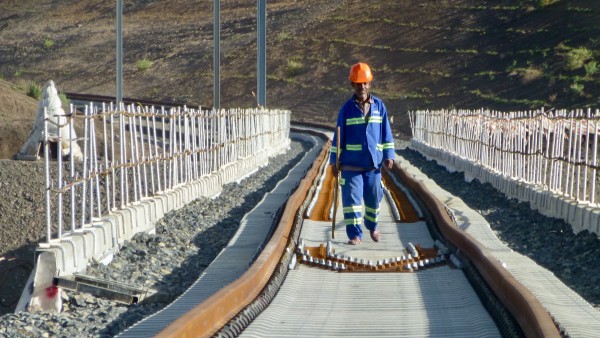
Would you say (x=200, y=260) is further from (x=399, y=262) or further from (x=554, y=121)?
(x=554, y=121)

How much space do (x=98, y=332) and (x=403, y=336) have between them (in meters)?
2.27

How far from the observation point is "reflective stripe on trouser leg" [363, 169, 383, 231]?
39.9ft

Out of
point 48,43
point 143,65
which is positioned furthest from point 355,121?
point 48,43

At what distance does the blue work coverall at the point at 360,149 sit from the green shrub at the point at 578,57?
2219 inches

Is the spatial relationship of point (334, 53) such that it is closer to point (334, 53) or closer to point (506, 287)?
point (334, 53)

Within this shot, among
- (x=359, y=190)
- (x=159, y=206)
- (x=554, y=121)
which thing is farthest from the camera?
(x=554, y=121)

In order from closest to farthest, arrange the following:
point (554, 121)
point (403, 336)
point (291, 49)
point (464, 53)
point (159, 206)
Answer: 1. point (403, 336)
2. point (159, 206)
3. point (554, 121)
4. point (464, 53)
5. point (291, 49)

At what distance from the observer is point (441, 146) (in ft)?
117

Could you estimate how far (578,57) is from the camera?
6738cm

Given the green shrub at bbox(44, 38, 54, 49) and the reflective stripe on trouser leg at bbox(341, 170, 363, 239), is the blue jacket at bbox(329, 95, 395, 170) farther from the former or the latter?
the green shrub at bbox(44, 38, 54, 49)

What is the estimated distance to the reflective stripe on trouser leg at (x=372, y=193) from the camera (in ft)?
39.9

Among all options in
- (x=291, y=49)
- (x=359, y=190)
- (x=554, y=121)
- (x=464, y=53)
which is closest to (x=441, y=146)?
(x=554, y=121)

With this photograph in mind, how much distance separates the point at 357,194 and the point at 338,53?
75.7 m

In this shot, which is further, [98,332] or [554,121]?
[554,121]
